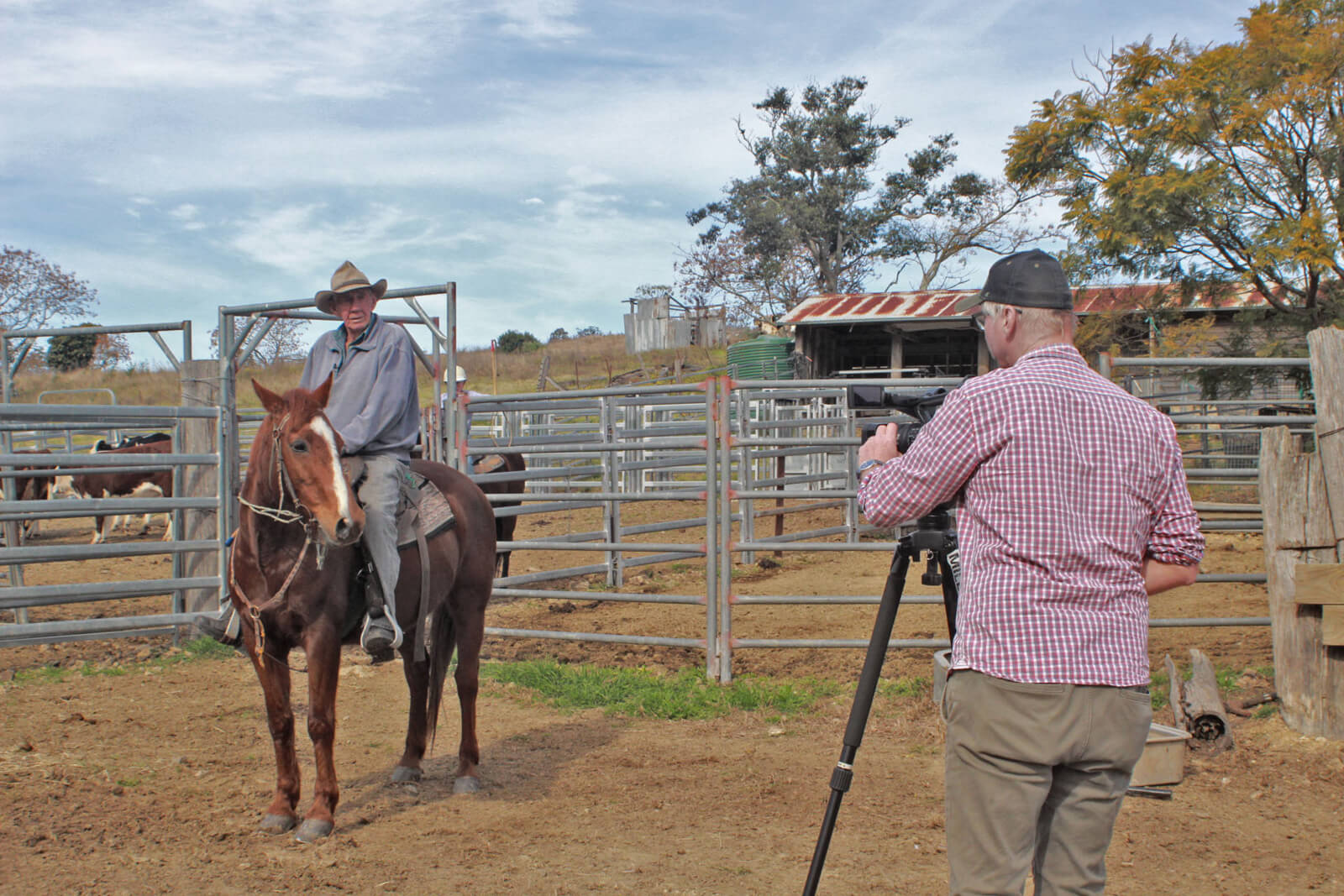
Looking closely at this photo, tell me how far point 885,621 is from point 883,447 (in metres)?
0.50

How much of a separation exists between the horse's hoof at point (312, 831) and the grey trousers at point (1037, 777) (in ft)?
8.65

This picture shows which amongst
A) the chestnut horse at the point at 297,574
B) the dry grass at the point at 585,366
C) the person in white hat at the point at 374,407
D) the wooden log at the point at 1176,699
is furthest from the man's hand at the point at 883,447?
the dry grass at the point at 585,366

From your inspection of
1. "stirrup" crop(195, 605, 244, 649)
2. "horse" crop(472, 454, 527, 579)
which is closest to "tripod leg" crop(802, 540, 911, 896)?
"stirrup" crop(195, 605, 244, 649)

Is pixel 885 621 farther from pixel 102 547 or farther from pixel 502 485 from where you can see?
pixel 502 485

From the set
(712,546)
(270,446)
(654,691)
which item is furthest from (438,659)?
(712,546)

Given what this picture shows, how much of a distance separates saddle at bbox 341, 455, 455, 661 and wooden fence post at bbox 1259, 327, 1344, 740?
154 inches

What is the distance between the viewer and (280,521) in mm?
3762

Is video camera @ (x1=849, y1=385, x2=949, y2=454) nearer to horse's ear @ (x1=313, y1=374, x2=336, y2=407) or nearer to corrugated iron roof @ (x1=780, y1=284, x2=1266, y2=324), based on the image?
horse's ear @ (x1=313, y1=374, x2=336, y2=407)

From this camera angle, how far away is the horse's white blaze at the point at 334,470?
3535mm

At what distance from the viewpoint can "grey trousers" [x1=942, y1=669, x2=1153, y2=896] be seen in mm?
1823

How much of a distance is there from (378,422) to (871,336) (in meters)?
22.7

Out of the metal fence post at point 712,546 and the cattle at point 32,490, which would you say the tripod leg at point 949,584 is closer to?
the metal fence post at point 712,546

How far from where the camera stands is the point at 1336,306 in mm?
13031

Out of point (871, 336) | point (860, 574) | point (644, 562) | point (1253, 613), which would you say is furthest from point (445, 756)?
point (871, 336)
